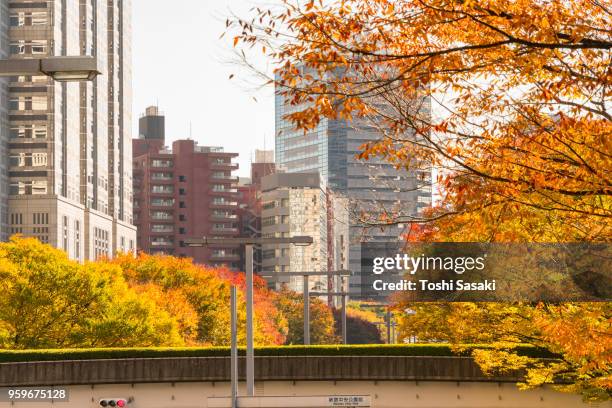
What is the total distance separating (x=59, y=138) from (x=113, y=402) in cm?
11096

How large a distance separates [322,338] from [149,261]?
34018 mm

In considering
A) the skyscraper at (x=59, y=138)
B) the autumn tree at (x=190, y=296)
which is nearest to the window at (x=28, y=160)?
the skyscraper at (x=59, y=138)

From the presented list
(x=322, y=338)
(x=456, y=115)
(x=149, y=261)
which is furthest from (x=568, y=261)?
(x=322, y=338)

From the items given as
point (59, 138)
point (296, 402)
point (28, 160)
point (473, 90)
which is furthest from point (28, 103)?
point (473, 90)

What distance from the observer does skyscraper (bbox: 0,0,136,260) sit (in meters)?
147

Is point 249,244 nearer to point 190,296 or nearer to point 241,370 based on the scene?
point 241,370

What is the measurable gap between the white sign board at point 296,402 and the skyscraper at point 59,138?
4206 inches

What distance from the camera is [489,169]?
48.3 feet

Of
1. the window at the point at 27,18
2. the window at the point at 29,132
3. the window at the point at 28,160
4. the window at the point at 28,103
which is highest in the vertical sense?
the window at the point at 27,18

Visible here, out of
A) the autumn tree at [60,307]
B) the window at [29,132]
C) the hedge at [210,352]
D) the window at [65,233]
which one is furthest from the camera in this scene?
the window at [29,132]

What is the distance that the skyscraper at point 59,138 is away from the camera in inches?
5792

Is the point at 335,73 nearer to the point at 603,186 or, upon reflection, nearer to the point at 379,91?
the point at 379,91

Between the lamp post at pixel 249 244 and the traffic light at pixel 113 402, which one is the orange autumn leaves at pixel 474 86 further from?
the traffic light at pixel 113 402

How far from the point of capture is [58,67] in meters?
13.9
